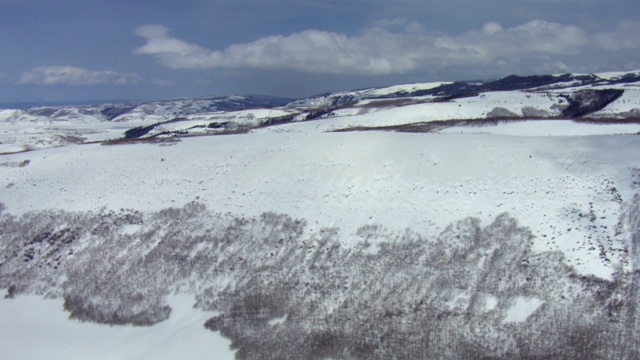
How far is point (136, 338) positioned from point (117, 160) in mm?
26270

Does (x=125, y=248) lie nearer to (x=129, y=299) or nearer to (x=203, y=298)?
(x=129, y=299)

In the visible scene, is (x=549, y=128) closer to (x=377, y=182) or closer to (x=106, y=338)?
(x=377, y=182)

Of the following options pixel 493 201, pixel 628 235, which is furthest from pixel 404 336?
pixel 628 235

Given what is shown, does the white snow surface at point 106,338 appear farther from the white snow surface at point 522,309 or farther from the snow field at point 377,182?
the white snow surface at point 522,309

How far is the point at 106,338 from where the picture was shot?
25531mm

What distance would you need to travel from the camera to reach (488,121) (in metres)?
61.7

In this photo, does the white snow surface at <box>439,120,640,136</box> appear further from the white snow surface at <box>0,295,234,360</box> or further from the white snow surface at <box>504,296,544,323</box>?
the white snow surface at <box>0,295,234,360</box>

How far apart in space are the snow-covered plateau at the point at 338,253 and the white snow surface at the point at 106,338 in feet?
0.38

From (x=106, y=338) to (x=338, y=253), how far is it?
14.9m

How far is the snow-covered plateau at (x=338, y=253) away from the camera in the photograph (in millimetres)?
22234

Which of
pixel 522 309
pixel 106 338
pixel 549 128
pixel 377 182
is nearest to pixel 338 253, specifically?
pixel 377 182

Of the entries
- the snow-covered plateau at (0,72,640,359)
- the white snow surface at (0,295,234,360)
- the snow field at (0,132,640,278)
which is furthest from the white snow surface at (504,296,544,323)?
the white snow surface at (0,295,234,360)

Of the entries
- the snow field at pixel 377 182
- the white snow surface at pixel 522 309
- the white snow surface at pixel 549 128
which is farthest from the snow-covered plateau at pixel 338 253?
the white snow surface at pixel 549 128

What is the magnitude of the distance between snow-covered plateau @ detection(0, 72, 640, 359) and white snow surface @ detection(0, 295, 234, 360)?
116 mm
